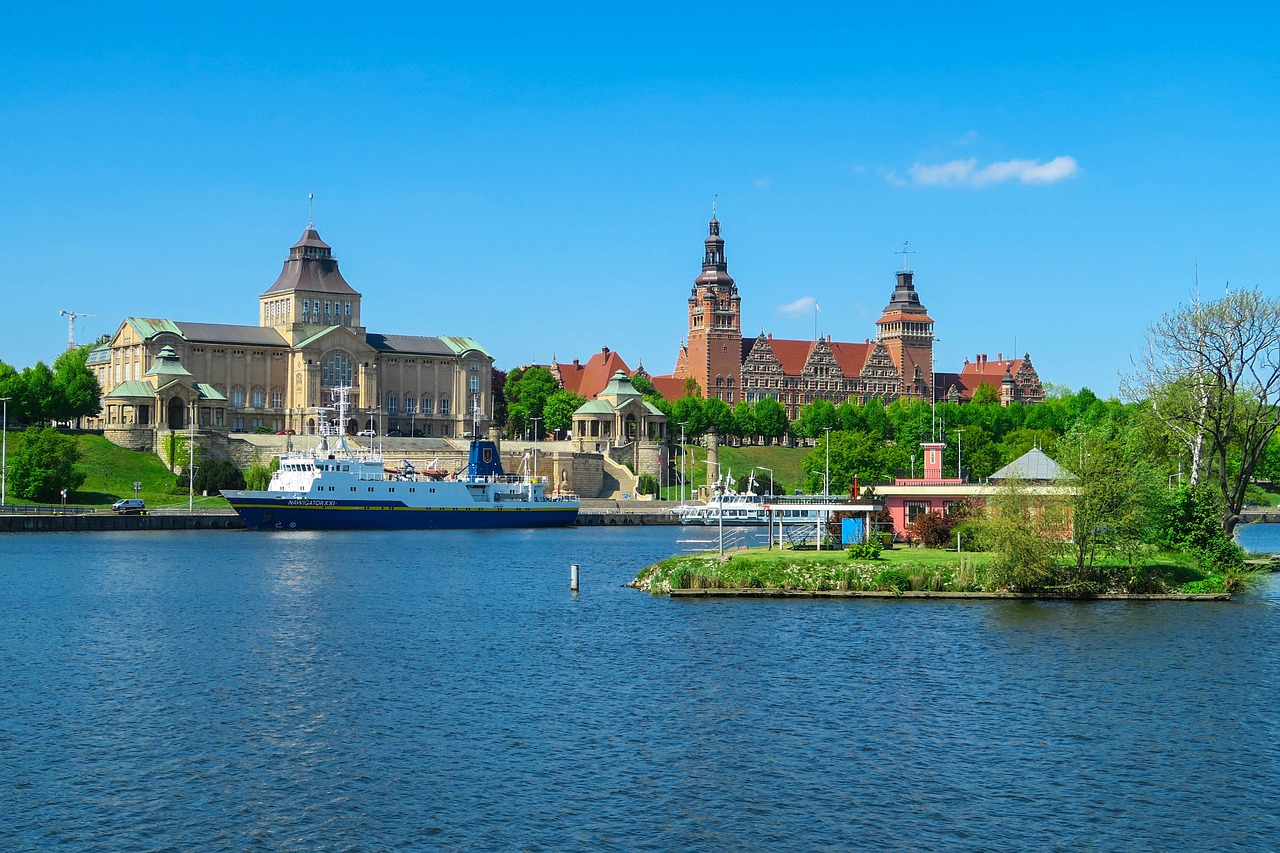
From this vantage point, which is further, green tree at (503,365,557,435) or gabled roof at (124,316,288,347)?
green tree at (503,365,557,435)

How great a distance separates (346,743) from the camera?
35375mm

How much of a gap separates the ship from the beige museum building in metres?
30.3

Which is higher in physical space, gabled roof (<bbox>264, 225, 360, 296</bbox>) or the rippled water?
gabled roof (<bbox>264, 225, 360, 296</bbox>)

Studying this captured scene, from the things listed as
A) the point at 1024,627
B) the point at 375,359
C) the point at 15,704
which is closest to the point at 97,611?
the point at 15,704

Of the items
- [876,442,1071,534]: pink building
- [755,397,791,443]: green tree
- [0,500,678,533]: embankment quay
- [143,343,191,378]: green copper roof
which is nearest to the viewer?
[876,442,1071,534]: pink building

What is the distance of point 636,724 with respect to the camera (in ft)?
122

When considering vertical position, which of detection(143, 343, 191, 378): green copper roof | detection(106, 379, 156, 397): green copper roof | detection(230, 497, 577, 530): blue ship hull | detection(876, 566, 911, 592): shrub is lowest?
detection(876, 566, 911, 592): shrub

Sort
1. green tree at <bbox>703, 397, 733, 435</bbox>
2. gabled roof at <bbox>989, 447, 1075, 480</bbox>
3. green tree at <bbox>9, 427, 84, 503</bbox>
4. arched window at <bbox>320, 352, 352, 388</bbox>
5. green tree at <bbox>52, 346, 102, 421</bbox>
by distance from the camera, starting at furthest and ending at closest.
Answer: green tree at <bbox>703, 397, 733, 435</bbox>, arched window at <bbox>320, 352, 352, 388</bbox>, green tree at <bbox>52, 346, 102, 421</bbox>, green tree at <bbox>9, 427, 84, 503</bbox>, gabled roof at <bbox>989, 447, 1075, 480</bbox>

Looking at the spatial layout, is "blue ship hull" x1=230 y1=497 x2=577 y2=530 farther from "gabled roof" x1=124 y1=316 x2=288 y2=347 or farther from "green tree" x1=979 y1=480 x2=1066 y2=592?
"green tree" x1=979 y1=480 x2=1066 y2=592

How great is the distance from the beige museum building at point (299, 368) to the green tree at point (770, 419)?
35.0 m

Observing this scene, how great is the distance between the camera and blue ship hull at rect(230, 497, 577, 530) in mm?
117438

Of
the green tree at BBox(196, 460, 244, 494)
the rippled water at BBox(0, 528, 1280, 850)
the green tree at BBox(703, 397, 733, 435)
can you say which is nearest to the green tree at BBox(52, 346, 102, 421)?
the green tree at BBox(196, 460, 244, 494)

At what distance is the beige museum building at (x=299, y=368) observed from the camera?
160m

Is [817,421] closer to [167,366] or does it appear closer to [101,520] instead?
[167,366]
